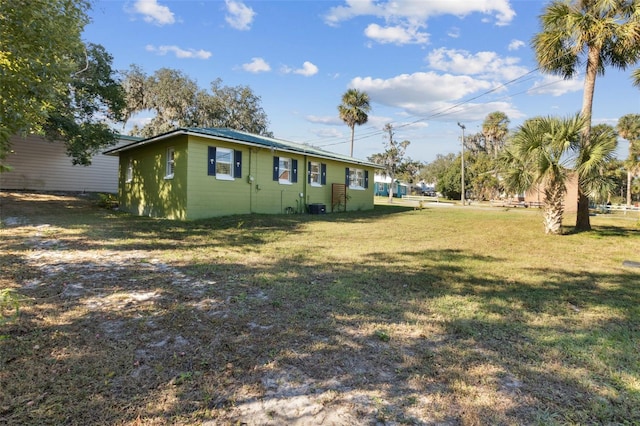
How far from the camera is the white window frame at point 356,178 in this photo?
19344mm

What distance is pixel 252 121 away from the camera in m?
32.0

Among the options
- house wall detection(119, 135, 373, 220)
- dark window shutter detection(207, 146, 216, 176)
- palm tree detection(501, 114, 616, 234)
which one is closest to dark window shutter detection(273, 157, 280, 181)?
house wall detection(119, 135, 373, 220)

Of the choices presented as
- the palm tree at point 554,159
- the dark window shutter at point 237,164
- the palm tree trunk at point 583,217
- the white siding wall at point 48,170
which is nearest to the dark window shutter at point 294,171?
the dark window shutter at point 237,164

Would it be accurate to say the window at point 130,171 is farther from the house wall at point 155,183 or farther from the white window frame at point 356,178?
the white window frame at point 356,178

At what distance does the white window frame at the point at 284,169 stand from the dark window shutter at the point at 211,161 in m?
3.26

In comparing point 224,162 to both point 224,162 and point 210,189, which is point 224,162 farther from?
point 210,189

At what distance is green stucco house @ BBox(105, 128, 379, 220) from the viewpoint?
12.0 meters

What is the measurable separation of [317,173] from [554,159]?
32.8 feet

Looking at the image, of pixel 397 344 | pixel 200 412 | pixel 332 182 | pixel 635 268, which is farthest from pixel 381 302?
pixel 332 182

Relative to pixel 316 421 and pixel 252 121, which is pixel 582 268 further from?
pixel 252 121

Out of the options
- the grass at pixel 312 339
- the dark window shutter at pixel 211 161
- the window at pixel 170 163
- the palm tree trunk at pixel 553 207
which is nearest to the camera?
the grass at pixel 312 339

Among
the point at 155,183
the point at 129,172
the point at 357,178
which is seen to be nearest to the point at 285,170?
the point at 155,183

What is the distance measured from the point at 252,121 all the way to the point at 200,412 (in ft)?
105

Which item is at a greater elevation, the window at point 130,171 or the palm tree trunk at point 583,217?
the window at point 130,171
